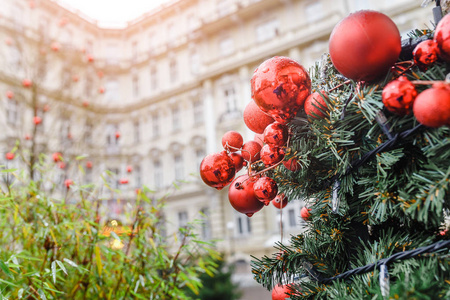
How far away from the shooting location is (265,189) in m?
→ 0.81

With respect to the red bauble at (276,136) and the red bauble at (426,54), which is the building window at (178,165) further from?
the red bauble at (426,54)

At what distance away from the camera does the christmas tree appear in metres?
0.58

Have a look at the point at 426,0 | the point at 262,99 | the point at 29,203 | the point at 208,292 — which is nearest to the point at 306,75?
the point at 262,99

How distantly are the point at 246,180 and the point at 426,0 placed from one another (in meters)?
0.64

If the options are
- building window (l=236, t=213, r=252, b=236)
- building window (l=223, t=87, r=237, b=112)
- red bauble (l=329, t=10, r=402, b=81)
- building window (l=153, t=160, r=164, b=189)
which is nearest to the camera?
red bauble (l=329, t=10, r=402, b=81)

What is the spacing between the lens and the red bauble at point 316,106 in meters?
0.72

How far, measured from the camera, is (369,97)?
64 cm

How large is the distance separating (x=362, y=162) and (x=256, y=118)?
0.33m

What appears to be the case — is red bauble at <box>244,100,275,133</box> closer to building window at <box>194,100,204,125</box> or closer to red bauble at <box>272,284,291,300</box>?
red bauble at <box>272,284,291,300</box>

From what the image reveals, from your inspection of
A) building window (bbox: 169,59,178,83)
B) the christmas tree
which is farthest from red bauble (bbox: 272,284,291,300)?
building window (bbox: 169,59,178,83)

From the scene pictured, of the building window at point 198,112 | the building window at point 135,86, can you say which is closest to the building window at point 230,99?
the building window at point 198,112

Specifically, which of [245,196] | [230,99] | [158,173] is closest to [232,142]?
[245,196]

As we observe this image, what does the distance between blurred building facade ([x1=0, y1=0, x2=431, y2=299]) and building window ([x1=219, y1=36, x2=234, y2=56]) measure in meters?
0.04

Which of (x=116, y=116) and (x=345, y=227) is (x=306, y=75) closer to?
(x=345, y=227)
